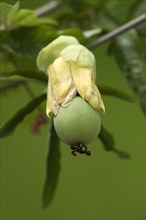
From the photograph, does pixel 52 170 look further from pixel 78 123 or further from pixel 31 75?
pixel 78 123

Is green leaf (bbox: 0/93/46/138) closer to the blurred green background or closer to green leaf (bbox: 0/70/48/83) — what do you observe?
green leaf (bbox: 0/70/48/83)

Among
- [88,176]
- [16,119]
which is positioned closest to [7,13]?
[16,119]

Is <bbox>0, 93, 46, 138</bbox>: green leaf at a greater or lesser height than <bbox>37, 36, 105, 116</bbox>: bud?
lesser

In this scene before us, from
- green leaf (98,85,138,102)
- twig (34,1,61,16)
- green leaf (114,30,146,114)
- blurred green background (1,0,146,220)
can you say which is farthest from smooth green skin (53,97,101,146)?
blurred green background (1,0,146,220)

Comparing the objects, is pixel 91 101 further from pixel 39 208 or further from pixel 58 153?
pixel 39 208

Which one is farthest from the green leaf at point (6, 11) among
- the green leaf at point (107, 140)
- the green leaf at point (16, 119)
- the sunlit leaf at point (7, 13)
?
the green leaf at point (107, 140)

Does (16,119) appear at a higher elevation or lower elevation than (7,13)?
lower
